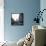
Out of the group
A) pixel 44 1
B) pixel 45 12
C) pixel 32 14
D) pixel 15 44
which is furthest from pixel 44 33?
pixel 32 14

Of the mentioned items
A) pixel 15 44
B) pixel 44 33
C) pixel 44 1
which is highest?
pixel 44 1

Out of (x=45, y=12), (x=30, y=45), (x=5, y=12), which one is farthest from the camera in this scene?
(x=5, y=12)

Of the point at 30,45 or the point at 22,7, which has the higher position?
the point at 22,7

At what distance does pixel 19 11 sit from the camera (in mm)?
5844

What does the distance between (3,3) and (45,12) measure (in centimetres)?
198

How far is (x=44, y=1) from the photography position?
5.04 m

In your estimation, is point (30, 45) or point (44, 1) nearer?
point (30, 45)

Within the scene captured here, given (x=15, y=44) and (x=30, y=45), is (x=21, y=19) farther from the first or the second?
(x=30, y=45)

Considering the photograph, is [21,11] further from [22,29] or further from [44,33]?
[44,33]

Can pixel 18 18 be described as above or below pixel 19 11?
below

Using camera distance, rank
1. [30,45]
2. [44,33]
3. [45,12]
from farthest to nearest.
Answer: [45,12], [30,45], [44,33]

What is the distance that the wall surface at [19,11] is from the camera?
5797 mm

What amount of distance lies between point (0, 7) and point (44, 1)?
1979mm

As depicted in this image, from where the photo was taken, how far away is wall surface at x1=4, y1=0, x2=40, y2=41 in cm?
580
